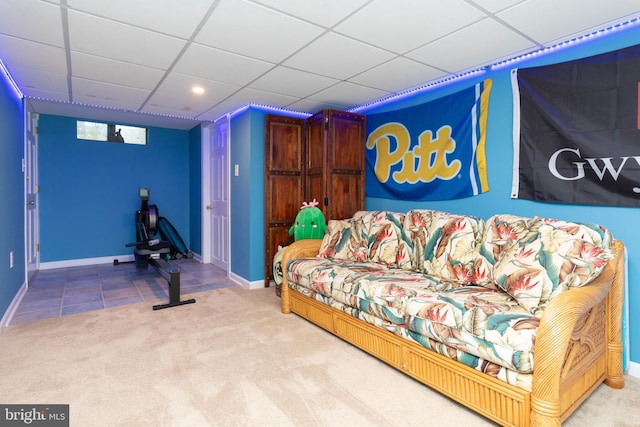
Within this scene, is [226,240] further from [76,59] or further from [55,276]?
[76,59]

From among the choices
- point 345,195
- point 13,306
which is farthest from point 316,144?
point 13,306

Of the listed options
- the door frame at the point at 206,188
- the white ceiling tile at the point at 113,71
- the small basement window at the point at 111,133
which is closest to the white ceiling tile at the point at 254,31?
the white ceiling tile at the point at 113,71

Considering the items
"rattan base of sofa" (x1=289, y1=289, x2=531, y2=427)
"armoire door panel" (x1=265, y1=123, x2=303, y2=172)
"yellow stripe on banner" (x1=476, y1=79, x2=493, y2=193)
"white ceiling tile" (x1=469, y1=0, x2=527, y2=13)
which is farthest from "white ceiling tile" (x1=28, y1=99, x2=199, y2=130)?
A: "white ceiling tile" (x1=469, y1=0, x2=527, y2=13)

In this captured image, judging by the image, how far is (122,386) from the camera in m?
2.02

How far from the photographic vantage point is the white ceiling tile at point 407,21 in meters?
1.96

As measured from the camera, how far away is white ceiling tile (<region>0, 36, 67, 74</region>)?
2447mm

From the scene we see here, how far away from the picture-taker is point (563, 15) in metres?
2.01

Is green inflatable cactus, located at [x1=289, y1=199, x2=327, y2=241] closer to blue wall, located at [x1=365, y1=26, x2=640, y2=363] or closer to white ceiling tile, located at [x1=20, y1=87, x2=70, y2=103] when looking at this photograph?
blue wall, located at [x1=365, y1=26, x2=640, y2=363]

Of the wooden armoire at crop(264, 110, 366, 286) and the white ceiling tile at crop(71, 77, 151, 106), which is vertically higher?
the white ceiling tile at crop(71, 77, 151, 106)

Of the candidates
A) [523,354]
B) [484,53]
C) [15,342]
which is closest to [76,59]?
[15,342]

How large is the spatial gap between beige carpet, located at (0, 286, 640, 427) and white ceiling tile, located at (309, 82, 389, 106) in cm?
233

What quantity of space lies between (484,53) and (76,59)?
3175 millimetres

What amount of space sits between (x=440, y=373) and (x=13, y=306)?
3.90 metres

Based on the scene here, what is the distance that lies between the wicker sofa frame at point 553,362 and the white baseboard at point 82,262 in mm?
4951
